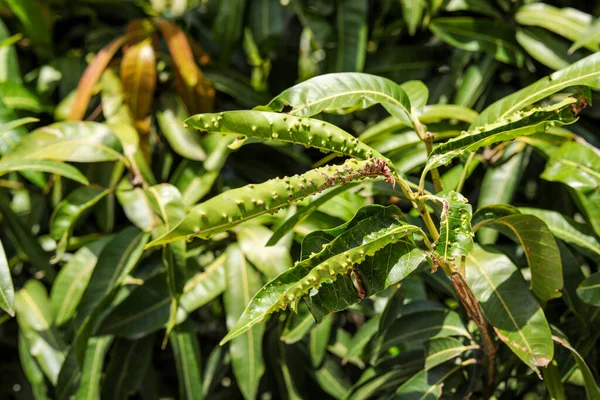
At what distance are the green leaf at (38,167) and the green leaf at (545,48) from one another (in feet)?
2.73

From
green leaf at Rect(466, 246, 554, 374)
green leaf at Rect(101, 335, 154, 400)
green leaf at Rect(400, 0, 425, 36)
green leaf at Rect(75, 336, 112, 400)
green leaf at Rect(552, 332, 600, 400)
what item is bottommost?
green leaf at Rect(101, 335, 154, 400)

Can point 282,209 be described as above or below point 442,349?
Result: above

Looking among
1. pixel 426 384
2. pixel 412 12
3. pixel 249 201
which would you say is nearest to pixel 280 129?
pixel 249 201

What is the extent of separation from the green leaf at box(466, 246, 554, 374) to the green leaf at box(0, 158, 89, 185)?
2.06 feet

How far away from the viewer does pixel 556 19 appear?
123 centimetres

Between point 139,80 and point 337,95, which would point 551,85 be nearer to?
point 337,95

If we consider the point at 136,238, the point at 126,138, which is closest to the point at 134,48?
the point at 126,138

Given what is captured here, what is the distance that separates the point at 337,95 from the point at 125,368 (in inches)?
27.5

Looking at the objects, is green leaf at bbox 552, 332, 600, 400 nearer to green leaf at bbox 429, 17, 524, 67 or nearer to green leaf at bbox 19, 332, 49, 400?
green leaf at bbox 429, 17, 524, 67

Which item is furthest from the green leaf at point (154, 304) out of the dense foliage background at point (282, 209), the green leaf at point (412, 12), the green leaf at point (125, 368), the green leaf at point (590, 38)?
the green leaf at point (590, 38)

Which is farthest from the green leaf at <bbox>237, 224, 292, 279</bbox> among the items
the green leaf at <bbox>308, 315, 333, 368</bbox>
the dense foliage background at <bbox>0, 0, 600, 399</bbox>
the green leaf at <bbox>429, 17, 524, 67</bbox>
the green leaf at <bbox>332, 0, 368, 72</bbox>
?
the green leaf at <bbox>429, 17, 524, 67</bbox>

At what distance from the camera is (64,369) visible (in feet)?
3.66

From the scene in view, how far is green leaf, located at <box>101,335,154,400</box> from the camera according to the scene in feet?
4.00

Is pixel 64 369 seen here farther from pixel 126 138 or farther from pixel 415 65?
pixel 415 65
